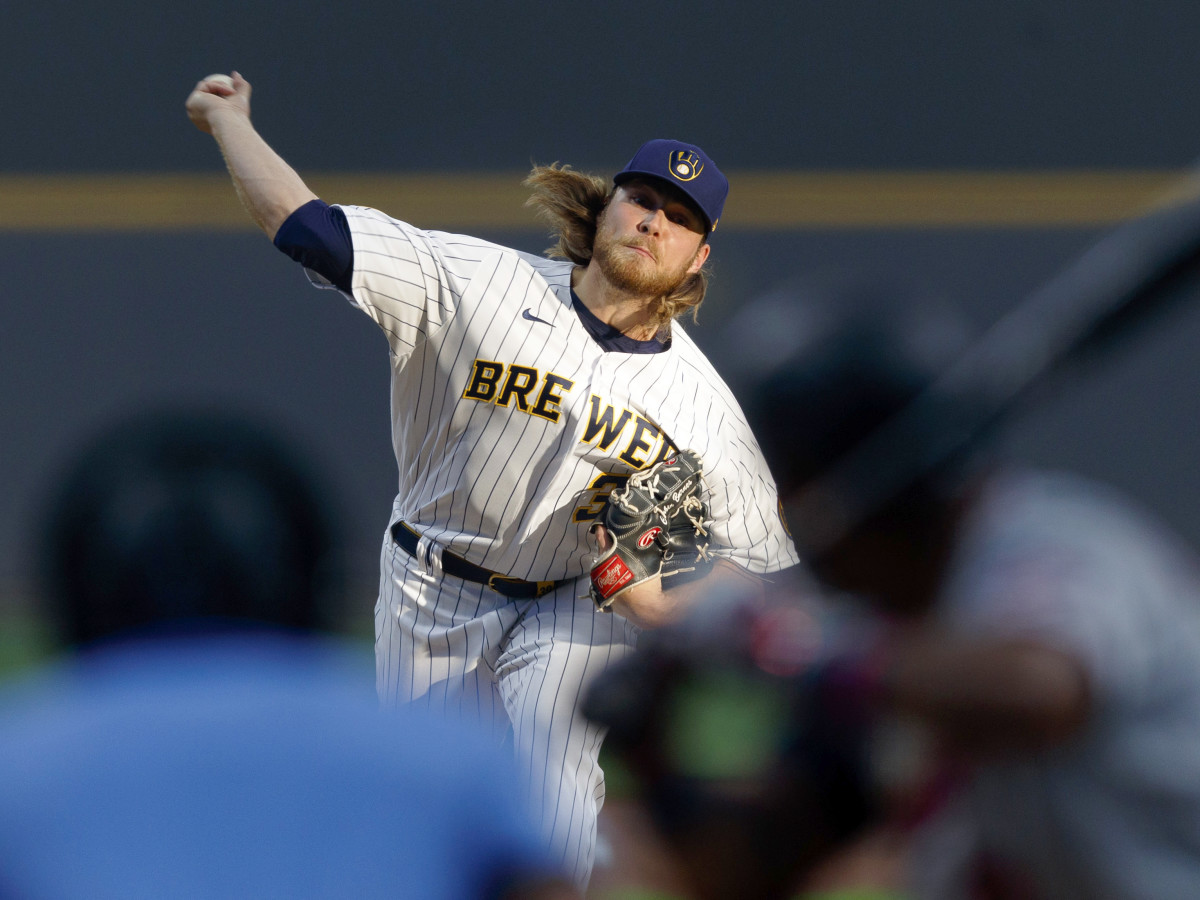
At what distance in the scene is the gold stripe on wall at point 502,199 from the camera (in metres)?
7.38

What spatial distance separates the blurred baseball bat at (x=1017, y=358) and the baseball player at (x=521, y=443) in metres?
1.48

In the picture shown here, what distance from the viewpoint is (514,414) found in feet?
9.71

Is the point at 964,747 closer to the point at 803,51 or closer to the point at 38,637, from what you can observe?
the point at 38,637

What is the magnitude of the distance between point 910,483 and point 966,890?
20.9 inches

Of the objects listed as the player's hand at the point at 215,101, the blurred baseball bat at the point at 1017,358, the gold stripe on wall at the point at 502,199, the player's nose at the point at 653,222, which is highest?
the blurred baseball bat at the point at 1017,358

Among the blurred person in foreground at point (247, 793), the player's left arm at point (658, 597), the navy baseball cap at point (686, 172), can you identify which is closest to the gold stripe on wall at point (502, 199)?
the navy baseball cap at point (686, 172)

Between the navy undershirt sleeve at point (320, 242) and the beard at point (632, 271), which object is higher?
the beard at point (632, 271)

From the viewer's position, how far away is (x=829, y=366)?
4.50 ft

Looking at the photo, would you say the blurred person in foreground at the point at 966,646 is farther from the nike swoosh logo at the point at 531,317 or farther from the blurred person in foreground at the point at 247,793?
the nike swoosh logo at the point at 531,317

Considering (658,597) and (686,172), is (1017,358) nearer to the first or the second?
(658,597)

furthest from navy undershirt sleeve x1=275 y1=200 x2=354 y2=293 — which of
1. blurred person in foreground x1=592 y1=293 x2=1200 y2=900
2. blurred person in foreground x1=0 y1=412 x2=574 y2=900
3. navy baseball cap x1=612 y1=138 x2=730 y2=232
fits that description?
blurred person in foreground x1=0 y1=412 x2=574 y2=900

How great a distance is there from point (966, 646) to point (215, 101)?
2.45 meters

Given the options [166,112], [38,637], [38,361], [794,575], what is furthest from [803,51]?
[794,575]

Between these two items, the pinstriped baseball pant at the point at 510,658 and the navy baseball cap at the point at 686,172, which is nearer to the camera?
the pinstriped baseball pant at the point at 510,658
